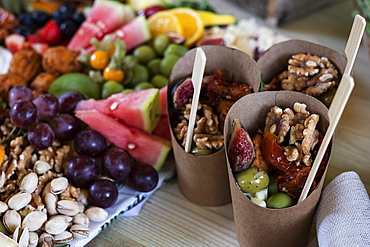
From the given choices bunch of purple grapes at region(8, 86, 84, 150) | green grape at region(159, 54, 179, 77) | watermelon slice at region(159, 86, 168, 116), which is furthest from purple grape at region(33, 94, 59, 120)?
green grape at region(159, 54, 179, 77)

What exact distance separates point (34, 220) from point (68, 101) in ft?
1.44

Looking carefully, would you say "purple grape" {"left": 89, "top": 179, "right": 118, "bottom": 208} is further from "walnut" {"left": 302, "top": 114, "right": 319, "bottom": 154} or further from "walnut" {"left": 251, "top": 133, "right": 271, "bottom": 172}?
"walnut" {"left": 302, "top": 114, "right": 319, "bottom": 154}

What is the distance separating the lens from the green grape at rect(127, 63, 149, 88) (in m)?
1.51

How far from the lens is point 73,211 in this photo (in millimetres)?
1039

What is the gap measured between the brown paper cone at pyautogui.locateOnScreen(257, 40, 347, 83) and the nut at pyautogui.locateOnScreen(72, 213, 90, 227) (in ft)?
2.05

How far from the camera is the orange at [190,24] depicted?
1667 mm

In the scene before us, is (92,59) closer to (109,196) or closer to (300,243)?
(109,196)

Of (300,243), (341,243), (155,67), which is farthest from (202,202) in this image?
(155,67)

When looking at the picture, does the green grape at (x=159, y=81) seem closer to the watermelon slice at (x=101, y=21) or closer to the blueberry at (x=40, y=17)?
the watermelon slice at (x=101, y=21)

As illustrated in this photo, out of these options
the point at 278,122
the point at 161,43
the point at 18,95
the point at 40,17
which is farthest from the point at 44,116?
the point at 40,17

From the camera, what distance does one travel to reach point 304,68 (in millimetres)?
1142

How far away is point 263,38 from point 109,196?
2.93ft

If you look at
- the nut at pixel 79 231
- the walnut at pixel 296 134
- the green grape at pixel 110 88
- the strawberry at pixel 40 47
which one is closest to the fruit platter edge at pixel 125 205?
the nut at pixel 79 231

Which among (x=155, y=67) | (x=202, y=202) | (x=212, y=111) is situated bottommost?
(x=202, y=202)
